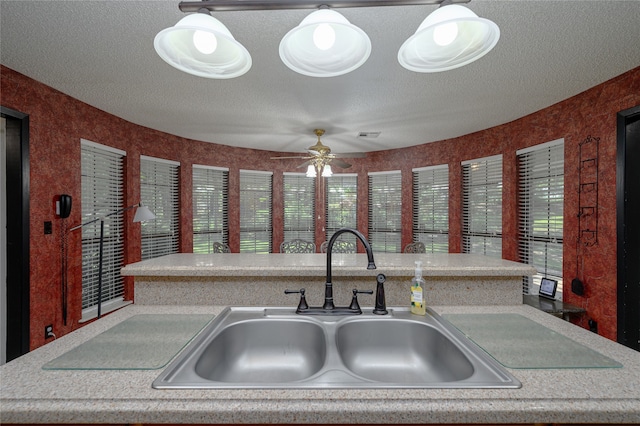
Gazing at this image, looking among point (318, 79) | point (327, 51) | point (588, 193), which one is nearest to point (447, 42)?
point (327, 51)

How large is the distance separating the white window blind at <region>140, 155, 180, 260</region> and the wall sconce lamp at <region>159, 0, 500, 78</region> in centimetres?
353

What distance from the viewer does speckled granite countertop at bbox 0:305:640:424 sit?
65cm

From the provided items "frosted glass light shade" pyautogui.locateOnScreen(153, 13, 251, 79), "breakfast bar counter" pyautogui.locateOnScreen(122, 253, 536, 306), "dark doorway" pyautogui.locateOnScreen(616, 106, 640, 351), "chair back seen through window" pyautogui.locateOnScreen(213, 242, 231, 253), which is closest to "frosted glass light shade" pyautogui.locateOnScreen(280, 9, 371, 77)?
"frosted glass light shade" pyautogui.locateOnScreen(153, 13, 251, 79)

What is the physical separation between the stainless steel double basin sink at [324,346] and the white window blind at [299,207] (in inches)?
162

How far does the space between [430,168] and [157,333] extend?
4588 mm

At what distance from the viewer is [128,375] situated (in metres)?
0.77

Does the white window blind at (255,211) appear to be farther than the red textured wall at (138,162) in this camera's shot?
Yes

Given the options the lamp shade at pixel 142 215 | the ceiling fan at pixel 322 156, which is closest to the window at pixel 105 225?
the lamp shade at pixel 142 215

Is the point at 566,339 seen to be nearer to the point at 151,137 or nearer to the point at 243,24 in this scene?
the point at 243,24

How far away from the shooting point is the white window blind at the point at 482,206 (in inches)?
153

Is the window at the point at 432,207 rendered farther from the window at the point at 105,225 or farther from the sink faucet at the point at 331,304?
the window at the point at 105,225

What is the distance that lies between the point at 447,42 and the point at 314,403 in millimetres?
1137

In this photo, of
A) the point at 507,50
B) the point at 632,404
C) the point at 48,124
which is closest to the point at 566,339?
the point at 632,404

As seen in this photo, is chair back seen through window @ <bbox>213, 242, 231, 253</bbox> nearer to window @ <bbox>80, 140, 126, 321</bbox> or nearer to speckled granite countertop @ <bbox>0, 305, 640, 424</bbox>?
window @ <bbox>80, 140, 126, 321</bbox>
